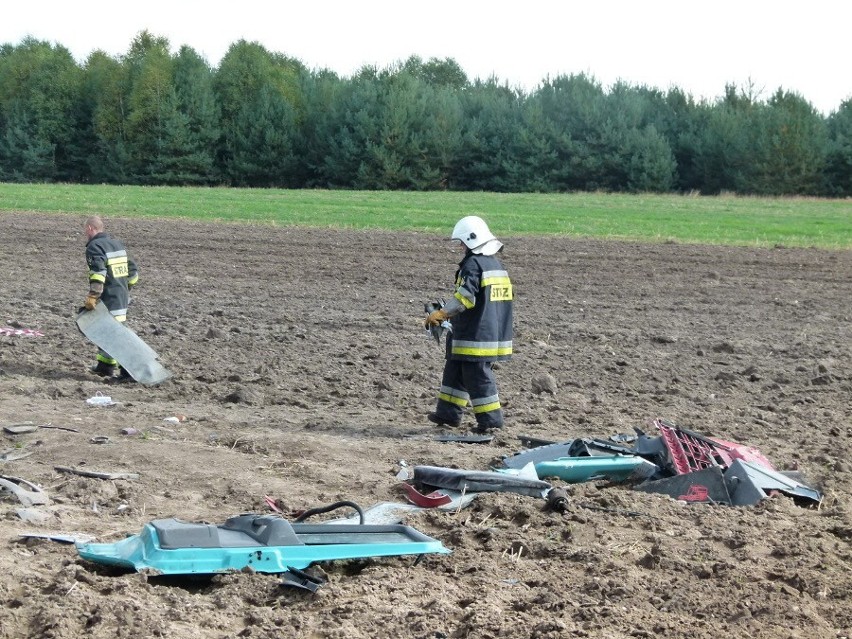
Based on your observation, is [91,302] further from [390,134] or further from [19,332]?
[390,134]

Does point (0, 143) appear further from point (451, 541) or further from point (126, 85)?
point (451, 541)

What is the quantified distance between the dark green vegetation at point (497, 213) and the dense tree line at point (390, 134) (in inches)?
762

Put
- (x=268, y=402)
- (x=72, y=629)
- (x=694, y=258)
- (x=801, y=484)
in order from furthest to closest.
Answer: (x=694, y=258) → (x=268, y=402) → (x=801, y=484) → (x=72, y=629)

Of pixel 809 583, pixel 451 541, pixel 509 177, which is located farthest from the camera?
pixel 509 177

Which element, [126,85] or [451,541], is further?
[126,85]

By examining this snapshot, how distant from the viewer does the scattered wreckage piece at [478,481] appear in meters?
6.67

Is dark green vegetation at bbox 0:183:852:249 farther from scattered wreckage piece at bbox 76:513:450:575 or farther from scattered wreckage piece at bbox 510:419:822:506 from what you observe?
scattered wreckage piece at bbox 76:513:450:575

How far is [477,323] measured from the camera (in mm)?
9141

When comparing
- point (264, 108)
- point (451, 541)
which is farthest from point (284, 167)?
point (451, 541)

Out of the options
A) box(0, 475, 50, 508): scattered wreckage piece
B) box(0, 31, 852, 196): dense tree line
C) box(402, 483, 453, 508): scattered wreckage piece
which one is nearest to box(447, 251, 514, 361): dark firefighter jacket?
box(402, 483, 453, 508): scattered wreckage piece

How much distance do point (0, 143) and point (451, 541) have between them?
226 feet

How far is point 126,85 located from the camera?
6838 centimetres

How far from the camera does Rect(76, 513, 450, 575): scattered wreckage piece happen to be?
5.12 metres

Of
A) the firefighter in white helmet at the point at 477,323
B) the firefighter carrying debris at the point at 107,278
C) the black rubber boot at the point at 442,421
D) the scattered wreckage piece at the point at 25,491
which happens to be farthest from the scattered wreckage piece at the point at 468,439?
the firefighter carrying debris at the point at 107,278
